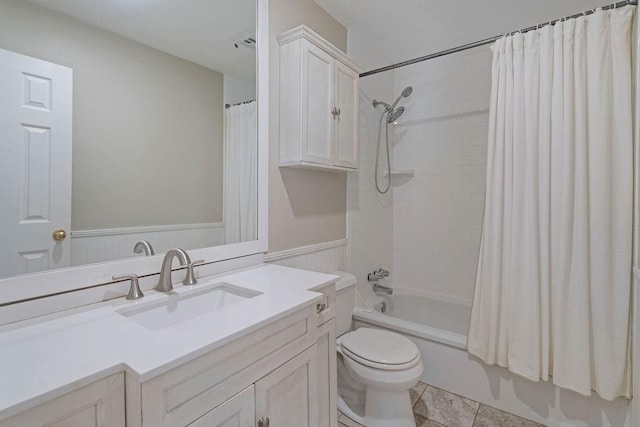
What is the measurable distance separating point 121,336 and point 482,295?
5.73 ft

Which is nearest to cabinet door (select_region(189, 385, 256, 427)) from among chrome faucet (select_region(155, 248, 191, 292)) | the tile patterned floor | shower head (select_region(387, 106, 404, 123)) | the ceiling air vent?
chrome faucet (select_region(155, 248, 191, 292))

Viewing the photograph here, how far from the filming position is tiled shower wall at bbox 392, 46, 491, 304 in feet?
8.35

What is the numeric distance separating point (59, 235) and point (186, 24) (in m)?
1.00

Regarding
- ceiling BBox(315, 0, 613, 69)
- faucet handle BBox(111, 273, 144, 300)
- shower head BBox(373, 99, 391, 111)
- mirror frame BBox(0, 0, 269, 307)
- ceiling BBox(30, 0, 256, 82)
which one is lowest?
faucet handle BBox(111, 273, 144, 300)

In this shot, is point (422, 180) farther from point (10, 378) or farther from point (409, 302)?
point (10, 378)

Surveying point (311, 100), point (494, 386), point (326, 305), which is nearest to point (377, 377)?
point (326, 305)

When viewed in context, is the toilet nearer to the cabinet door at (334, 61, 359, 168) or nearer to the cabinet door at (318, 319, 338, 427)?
the cabinet door at (318, 319, 338, 427)

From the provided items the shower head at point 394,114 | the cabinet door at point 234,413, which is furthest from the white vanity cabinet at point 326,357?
the shower head at point 394,114

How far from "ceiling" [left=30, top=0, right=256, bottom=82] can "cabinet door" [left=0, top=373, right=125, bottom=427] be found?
1.12m

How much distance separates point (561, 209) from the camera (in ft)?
4.97

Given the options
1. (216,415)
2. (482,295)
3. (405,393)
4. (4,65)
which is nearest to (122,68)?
(4,65)

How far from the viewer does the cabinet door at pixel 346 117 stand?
1871 mm

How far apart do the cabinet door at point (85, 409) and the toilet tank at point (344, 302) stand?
1343 mm

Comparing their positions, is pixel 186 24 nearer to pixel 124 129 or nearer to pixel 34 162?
pixel 124 129
